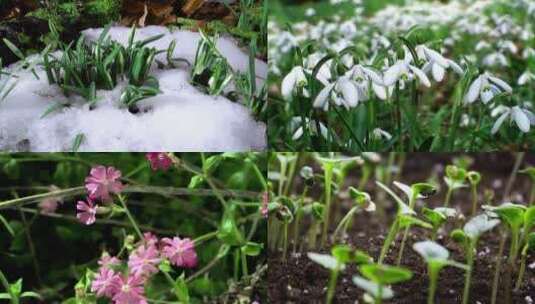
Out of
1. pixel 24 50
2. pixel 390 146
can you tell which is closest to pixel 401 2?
pixel 390 146

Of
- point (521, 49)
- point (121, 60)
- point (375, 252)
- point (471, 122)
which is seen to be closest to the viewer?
point (375, 252)

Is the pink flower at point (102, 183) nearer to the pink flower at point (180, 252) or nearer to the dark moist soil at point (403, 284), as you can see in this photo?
the pink flower at point (180, 252)

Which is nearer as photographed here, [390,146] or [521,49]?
[390,146]

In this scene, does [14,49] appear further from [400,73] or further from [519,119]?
[519,119]

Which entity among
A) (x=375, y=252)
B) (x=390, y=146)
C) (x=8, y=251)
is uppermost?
(x=390, y=146)

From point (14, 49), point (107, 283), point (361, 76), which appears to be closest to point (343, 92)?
point (361, 76)

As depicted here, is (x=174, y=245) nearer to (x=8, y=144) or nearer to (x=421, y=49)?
(x=8, y=144)

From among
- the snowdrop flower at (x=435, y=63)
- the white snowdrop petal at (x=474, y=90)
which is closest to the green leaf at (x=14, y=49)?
the snowdrop flower at (x=435, y=63)

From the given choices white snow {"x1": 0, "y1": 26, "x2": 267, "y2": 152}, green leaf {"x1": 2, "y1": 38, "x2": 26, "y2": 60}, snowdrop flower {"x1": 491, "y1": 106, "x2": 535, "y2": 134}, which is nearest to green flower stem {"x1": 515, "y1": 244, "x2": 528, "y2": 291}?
snowdrop flower {"x1": 491, "y1": 106, "x2": 535, "y2": 134}
